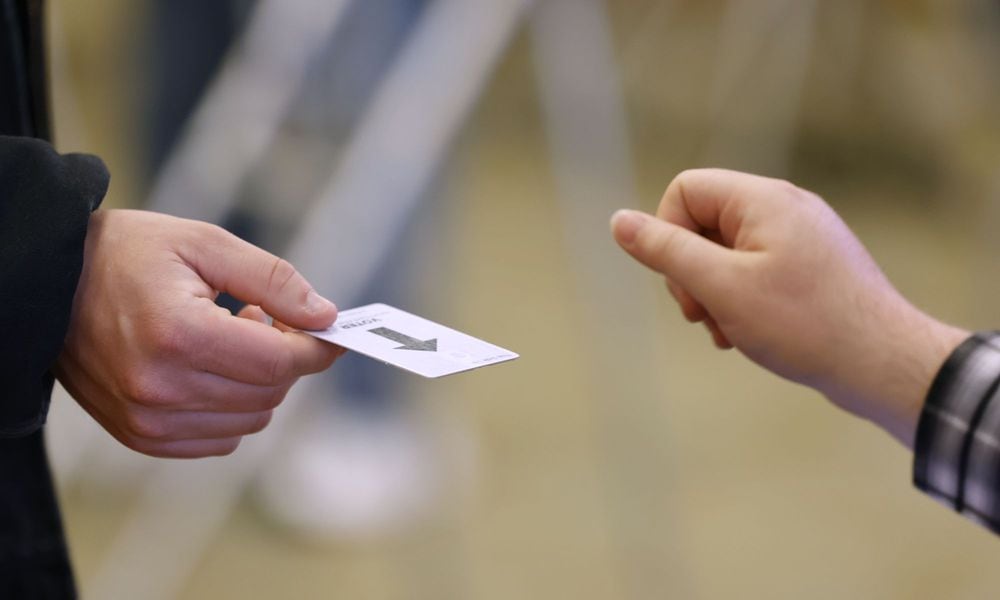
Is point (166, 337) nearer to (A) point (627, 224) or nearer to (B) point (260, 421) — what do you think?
(B) point (260, 421)

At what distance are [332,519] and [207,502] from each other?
18 cm

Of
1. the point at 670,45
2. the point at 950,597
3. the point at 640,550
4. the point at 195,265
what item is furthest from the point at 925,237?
the point at 195,265

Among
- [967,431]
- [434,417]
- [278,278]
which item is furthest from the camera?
[434,417]

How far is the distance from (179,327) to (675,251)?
0.32m

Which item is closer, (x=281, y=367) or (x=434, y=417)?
(x=281, y=367)

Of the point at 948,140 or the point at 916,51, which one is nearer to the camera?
the point at 916,51

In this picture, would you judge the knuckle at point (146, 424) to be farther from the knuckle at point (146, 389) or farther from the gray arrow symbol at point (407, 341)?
the gray arrow symbol at point (407, 341)

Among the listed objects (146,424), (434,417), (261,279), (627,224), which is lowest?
(434,417)

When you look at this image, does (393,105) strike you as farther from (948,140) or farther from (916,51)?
(948,140)

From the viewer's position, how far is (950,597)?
5.47 ft

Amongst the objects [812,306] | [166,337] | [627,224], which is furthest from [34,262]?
[812,306]

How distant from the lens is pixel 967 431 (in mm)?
659

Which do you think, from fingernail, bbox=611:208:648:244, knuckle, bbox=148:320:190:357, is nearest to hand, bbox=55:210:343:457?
knuckle, bbox=148:320:190:357

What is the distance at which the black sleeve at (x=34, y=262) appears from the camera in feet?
2.29
